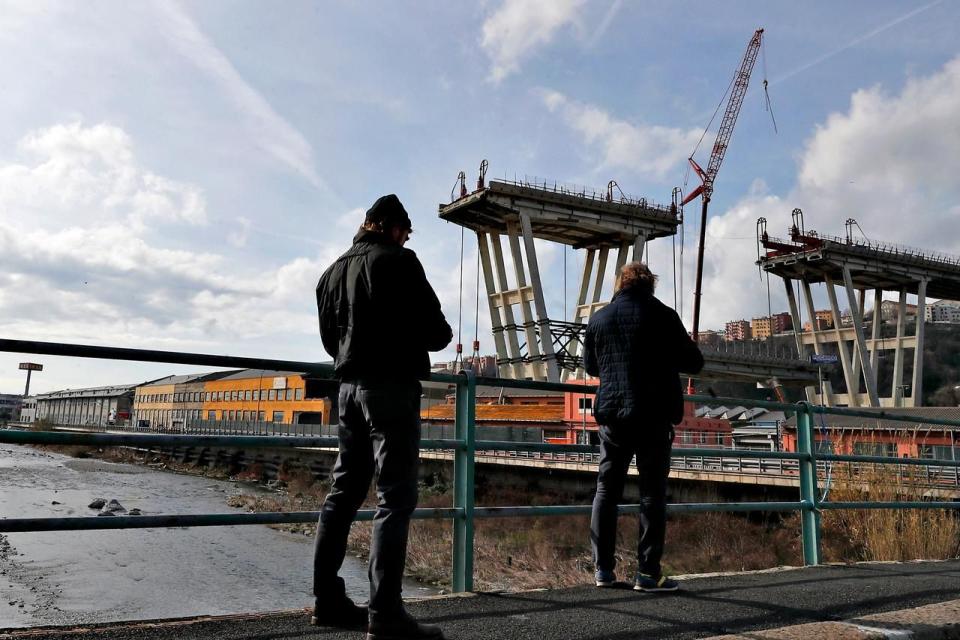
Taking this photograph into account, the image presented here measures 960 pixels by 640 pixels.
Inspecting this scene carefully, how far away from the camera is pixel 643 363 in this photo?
150 inches

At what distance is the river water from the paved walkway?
19.0 ft

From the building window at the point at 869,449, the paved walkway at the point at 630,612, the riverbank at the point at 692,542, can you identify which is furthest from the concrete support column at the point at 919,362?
the paved walkway at the point at 630,612

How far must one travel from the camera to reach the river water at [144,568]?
12.7 meters

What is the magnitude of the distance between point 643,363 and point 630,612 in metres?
1.23

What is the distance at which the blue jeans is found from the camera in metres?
3.81

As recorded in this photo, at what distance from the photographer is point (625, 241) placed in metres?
52.8

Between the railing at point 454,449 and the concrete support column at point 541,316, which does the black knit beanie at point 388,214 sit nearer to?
the railing at point 454,449

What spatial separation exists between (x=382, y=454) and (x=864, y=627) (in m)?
2.09

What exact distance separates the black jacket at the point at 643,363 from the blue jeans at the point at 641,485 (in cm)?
9

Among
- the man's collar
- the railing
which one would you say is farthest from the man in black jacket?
the man's collar

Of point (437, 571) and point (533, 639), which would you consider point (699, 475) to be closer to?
point (437, 571)

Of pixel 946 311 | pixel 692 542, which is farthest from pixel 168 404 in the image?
pixel 946 311

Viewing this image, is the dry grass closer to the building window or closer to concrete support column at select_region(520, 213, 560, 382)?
the building window

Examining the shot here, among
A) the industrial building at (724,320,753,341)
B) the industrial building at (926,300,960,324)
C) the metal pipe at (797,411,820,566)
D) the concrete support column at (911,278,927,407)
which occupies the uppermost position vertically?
the industrial building at (926,300,960,324)
